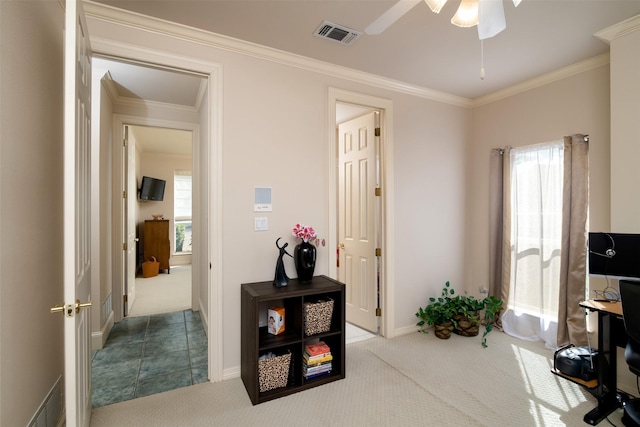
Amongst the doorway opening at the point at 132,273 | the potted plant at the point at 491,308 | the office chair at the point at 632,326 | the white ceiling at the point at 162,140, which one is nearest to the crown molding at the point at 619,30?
the office chair at the point at 632,326

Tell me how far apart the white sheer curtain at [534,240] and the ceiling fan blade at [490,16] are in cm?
236

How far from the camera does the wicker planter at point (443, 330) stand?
10.4ft

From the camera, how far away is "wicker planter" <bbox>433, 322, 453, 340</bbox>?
3.18 m

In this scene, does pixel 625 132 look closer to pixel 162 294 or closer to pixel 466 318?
pixel 466 318

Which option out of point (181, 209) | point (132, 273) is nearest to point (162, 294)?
point (132, 273)

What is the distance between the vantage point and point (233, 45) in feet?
7.94

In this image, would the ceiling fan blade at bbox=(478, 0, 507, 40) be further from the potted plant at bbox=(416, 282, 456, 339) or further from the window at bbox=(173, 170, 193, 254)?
the window at bbox=(173, 170, 193, 254)

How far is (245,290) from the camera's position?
2340 mm

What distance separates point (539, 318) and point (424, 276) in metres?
1.20

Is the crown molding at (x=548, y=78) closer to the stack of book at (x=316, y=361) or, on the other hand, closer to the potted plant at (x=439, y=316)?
the potted plant at (x=439, y=316)

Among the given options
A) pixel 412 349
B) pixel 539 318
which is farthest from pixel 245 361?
pixel 539 318

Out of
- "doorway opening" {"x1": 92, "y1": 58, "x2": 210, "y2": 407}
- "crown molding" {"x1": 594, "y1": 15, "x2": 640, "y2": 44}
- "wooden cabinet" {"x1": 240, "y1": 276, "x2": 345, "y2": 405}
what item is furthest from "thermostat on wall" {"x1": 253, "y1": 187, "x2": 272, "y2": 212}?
"crown molding" {"x1": 594, "y1": 15, "x2": 640, "y2": 44}

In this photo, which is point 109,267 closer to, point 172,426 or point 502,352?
point 172,426

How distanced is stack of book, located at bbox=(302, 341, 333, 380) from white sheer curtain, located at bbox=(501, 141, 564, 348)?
7.26 ft
